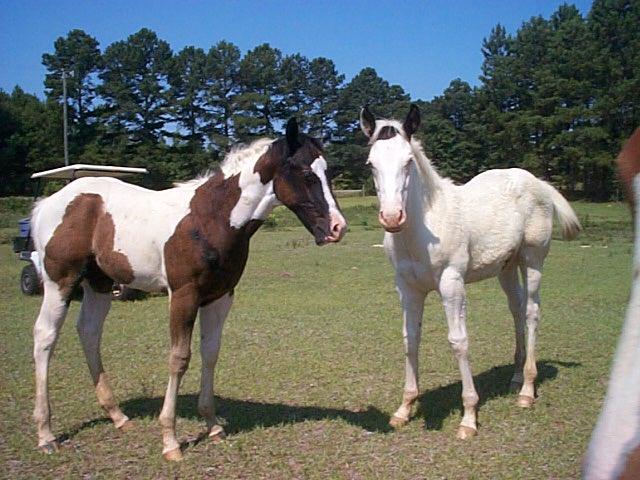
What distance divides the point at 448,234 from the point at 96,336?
3038 mm

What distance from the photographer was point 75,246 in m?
4.36

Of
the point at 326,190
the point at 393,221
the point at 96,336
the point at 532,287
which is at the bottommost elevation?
the point at 96,336

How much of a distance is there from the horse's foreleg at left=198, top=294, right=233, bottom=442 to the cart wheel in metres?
8.10

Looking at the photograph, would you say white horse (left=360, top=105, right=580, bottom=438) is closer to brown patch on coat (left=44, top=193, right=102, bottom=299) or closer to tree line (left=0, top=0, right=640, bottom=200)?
brown patch on coat (left=44, top=193, right=102, bottom=299)

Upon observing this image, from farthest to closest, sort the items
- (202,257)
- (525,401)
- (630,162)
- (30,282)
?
(30,282) → (525,401) → (202,257) → (630,162)

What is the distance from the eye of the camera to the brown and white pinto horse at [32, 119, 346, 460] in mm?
4105

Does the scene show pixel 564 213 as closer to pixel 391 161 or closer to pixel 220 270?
pixel 391 161

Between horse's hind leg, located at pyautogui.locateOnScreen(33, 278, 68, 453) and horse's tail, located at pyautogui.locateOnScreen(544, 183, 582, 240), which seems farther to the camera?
horse's tail, located at pyautogui.locateOnScreen(544, 183, 582, 240)

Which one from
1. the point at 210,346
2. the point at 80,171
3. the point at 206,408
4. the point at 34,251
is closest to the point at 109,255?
the point at 210,346

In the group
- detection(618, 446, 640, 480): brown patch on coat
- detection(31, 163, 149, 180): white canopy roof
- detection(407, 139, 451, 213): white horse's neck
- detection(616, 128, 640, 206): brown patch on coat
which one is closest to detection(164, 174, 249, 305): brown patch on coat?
detection(407, 139, 451, 213): white horse's neck

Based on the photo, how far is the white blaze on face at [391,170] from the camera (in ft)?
13.5

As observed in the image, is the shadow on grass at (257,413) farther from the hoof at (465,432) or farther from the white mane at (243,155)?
the white mane at (243,155)

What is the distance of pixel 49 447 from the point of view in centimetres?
428

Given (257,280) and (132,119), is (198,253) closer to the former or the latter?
(257,280)
